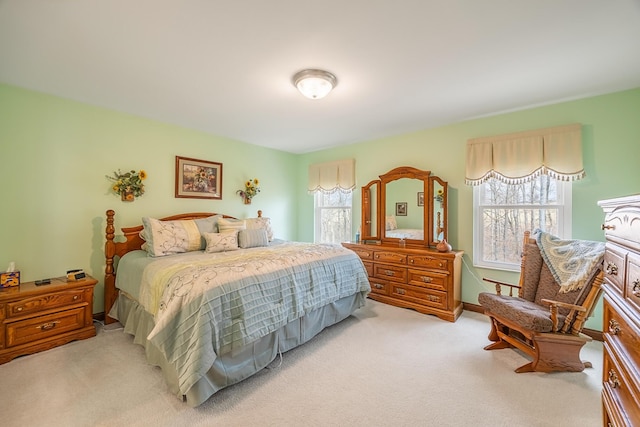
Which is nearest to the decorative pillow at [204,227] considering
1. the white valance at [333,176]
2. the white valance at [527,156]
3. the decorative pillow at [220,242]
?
the decorative pillow at [220,242]

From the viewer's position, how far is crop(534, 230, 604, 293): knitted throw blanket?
2.17m

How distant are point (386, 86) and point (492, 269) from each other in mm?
2561

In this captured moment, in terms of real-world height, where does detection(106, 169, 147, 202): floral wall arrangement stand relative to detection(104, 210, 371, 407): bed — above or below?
above

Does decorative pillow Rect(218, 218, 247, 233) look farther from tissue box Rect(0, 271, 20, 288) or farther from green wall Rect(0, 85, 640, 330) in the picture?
tissue box Rect(0, 271, 20, 288)

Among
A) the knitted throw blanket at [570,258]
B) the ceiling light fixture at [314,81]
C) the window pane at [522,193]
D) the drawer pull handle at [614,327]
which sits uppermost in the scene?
the ceiling light fixture at [314,81]

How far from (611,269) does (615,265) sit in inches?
3.0

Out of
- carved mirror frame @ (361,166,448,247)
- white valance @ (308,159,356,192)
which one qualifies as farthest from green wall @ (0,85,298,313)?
carved mirror frame @ (361,166,448,247)

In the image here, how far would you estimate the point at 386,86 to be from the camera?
2531 millimetres

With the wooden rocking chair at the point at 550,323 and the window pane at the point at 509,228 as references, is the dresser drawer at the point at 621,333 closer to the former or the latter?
the wooden rocking chair at the point at 550,323

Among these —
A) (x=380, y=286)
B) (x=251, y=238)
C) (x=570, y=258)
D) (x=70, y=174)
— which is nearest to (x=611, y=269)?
(x=570, y=258)

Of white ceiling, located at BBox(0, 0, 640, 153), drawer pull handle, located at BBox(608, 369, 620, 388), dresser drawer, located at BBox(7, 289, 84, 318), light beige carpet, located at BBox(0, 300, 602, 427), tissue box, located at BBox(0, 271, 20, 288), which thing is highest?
white ceiling, located at BBox(0, 0, 640, 153)

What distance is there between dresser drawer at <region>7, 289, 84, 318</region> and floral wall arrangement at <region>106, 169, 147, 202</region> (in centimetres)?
117

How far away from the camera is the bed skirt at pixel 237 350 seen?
1.80 metres

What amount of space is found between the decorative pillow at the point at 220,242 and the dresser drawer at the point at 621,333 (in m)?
3.21
